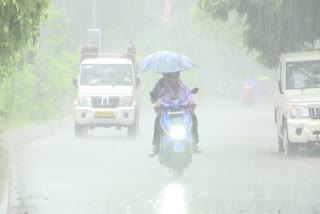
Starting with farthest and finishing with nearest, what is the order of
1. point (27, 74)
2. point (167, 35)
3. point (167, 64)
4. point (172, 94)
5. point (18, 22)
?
point (167, 35) → point (27, 74) → point (167, 64) → point (172, 94) → point (18, 22)

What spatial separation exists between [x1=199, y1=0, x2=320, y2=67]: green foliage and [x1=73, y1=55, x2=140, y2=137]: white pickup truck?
4571 mm

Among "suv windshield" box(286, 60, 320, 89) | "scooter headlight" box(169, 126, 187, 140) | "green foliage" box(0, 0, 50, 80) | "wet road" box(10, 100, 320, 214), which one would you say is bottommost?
"wet road" box(10, 100, 320, 214)

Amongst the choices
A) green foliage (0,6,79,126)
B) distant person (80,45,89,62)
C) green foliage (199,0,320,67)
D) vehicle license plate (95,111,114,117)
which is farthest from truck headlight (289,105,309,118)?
distant person (80,45,89,62)

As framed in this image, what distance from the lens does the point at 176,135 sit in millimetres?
15758

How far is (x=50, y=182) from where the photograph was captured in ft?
52.0

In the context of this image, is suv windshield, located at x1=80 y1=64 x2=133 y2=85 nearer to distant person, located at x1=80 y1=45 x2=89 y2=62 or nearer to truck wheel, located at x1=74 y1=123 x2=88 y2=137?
truck wheel, located at x1=74 y1=123 x2=88 y2=137

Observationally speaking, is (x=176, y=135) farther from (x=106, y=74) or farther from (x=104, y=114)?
(x=106, y=74)

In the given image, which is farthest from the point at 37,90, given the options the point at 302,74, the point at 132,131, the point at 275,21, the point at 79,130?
the point at 302,74

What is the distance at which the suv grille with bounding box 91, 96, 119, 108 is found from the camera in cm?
2784

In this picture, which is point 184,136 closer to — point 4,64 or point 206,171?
point 206,171

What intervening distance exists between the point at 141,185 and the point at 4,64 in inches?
114

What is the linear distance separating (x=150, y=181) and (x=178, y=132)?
930 mm

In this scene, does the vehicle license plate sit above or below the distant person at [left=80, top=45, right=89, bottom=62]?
below

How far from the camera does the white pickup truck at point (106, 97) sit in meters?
27.8
